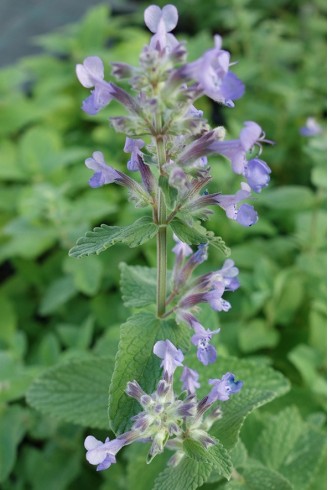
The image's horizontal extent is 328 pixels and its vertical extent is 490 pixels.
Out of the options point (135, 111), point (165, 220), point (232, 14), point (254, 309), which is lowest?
point (254, 309)

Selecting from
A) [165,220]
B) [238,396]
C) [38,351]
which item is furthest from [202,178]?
[38,351]

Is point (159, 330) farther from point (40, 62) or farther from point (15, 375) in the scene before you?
point (40, 62)

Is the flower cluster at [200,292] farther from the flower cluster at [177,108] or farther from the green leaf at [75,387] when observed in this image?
the green leaf at [75,387]

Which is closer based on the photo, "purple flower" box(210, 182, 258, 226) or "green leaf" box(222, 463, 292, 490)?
"purple flower" box(210, 182, 258, 226)

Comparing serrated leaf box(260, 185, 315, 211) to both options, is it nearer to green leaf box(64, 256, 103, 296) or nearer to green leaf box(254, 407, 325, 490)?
green leaf box(64, 256, 103, 296)

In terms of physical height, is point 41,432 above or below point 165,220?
below

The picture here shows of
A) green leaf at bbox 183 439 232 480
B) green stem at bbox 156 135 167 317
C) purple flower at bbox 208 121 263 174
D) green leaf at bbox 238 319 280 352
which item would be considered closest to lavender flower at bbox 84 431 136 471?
green leaf at bbox 183 439 232 480

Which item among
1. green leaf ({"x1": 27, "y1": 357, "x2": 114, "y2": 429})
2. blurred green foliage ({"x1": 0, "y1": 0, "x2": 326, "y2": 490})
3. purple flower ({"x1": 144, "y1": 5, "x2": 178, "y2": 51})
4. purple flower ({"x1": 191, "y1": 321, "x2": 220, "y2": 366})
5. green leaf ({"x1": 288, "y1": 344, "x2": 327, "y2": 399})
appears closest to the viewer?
purple flower ({"x1": 144, "y1": 5, "x2": 178, "y2": 51})
